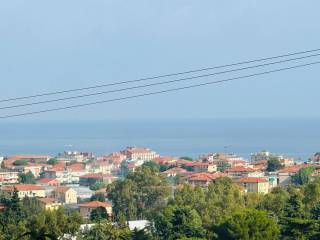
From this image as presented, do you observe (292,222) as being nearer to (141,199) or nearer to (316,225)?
(316,225)

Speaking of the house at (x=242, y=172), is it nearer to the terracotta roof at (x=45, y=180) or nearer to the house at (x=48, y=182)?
the house at (x=48, y=182)

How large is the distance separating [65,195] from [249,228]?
23523 millimetres

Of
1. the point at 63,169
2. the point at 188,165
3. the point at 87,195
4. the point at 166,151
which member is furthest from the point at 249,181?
the point at 166,151

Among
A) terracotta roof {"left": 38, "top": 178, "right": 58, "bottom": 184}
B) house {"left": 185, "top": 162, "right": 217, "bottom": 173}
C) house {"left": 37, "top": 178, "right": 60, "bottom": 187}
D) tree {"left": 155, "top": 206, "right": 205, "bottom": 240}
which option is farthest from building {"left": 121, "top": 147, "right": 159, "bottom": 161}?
tree {"left": 155, "top": 206, "right": 205, "bottom": 240}

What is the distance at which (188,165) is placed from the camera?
47.1 m

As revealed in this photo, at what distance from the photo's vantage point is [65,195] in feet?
128

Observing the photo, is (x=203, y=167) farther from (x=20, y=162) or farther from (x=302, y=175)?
(x=20, y=162)

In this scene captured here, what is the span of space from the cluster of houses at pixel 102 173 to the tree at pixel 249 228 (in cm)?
1294

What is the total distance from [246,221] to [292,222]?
2.48 feet

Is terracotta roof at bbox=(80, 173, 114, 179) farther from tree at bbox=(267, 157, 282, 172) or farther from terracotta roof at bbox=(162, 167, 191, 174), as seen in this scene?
tree at bbox=(267, 157, 282, 172)

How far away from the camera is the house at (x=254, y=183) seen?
35.8 m

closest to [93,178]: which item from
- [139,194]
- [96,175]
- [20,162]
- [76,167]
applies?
[96,175]

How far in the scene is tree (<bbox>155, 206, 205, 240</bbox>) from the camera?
17.9 m

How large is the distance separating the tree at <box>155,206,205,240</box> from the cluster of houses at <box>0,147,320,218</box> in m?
10.7
